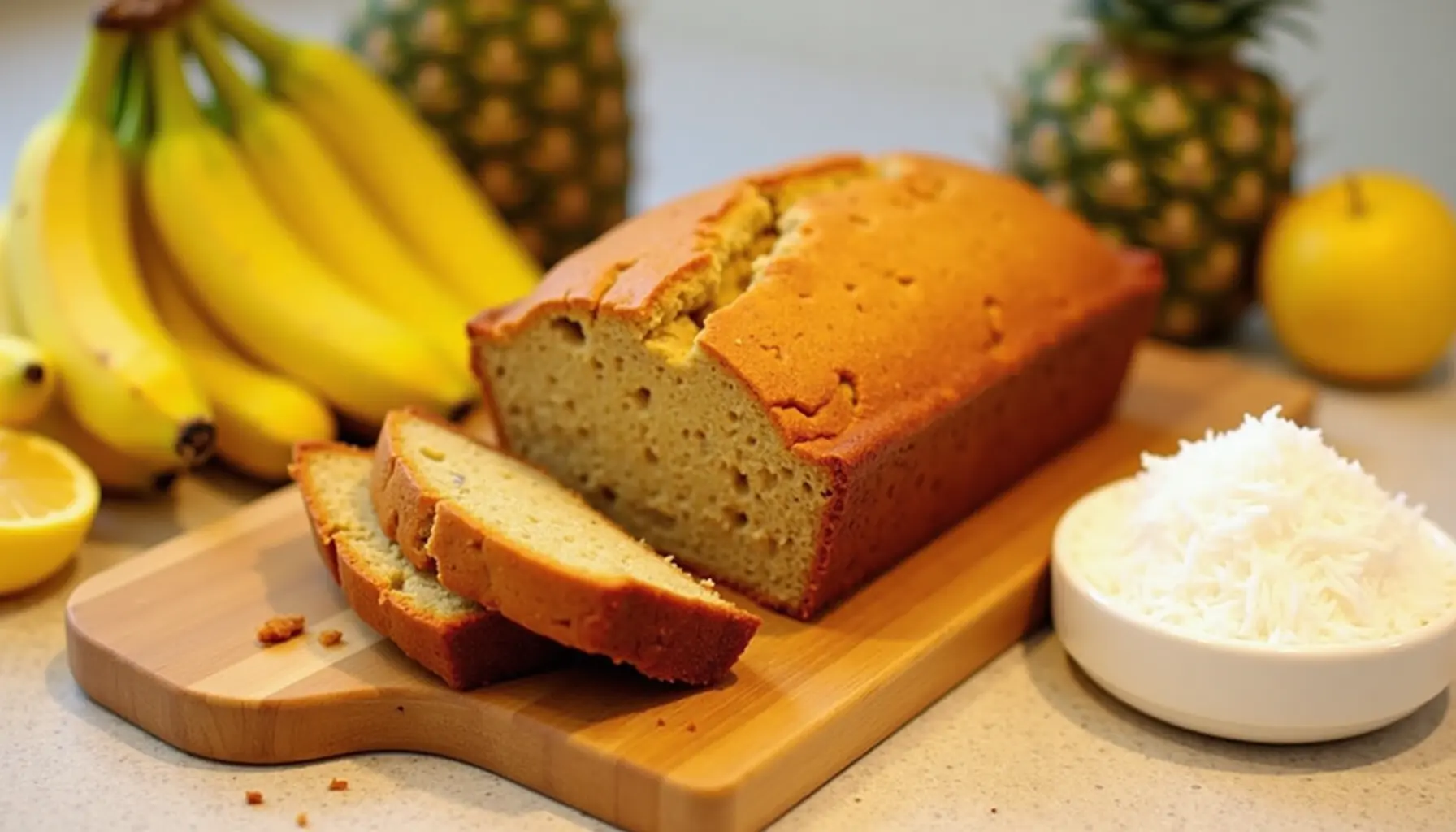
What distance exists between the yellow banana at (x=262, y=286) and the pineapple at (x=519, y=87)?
452mm

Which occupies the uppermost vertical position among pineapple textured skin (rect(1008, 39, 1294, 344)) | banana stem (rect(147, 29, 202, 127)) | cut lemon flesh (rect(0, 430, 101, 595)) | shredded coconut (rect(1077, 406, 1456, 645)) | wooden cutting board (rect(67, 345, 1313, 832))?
banana stem (rect(147, 29, 202, 127))

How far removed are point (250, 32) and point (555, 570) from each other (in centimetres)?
133

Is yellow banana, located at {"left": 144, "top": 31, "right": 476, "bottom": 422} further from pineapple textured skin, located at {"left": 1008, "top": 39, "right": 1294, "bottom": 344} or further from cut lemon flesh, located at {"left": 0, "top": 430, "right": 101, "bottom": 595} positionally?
pineapple textured skin, located at {"left": 1008, "top": 39, "right": 1294, "bottom": 344}

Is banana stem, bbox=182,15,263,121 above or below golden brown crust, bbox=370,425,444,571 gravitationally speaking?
above

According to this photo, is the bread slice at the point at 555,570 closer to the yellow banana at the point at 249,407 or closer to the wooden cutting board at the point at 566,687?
the wooden cutting board at the point at 566,687

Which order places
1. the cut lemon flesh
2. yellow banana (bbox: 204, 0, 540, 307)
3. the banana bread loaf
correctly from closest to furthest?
the banana bread loaf, the cut lemon flesh, yellow banana (bbox: 204, 0, 540, 307)

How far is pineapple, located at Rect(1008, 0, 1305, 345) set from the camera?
114 inches

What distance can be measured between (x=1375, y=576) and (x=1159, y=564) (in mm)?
234

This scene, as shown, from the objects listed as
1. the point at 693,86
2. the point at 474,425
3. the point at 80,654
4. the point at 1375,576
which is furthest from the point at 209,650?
the point at 693,86

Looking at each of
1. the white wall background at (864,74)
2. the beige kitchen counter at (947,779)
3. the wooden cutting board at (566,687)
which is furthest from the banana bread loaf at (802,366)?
the white wall background at (864,74)

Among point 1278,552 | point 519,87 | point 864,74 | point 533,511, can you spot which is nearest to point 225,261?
point 519,87

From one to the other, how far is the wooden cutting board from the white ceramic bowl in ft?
0.69

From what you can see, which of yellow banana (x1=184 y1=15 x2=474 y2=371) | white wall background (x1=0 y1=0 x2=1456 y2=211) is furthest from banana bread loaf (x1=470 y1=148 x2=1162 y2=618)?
white wall background (x1=0 y1=0 x2=1456 y2=211)

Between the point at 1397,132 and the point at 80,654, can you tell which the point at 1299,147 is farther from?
the point at 80,654
